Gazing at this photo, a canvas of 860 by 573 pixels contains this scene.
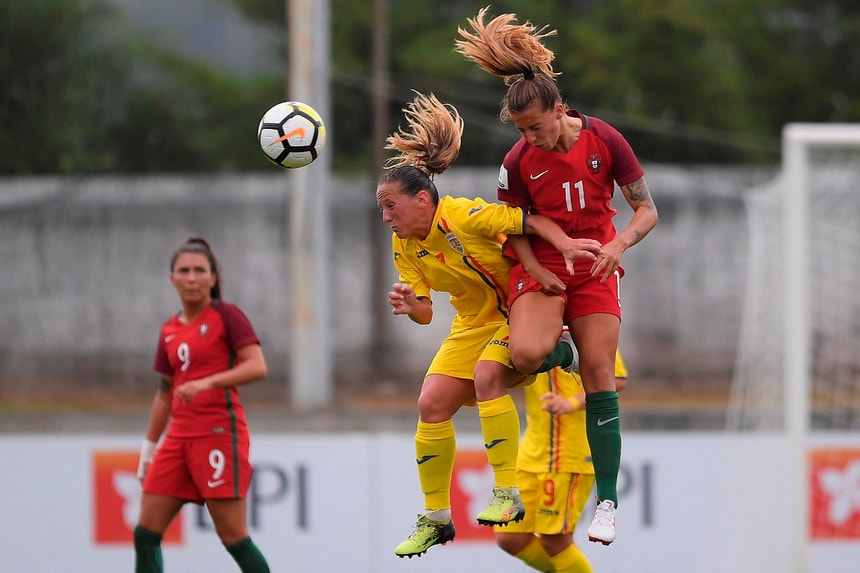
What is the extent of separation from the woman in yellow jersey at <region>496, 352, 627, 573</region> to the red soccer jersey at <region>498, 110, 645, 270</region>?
4.36ft

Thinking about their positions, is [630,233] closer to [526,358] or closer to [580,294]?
[580,294]

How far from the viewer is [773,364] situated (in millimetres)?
10094

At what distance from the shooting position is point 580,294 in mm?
4914

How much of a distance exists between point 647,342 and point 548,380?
1071 centimetres

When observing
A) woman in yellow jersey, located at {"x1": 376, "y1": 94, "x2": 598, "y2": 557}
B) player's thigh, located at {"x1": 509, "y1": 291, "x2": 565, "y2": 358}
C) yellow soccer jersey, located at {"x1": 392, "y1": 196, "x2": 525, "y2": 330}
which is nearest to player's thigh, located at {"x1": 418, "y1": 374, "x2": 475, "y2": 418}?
woman in yellow jersey, located at {"x1": 376, "y1": 94, "x2": 598, "y2": 557}

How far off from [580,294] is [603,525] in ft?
3.16

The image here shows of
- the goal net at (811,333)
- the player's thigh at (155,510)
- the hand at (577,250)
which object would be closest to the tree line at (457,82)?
the goal net at (811,333)

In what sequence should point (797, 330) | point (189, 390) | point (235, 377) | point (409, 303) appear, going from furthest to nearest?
point (797, 330) → point (235, 377) → point (189, 390) → point (409, 303)

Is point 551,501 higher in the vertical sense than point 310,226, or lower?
lower

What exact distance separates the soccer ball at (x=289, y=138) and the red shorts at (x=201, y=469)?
164 centimetres

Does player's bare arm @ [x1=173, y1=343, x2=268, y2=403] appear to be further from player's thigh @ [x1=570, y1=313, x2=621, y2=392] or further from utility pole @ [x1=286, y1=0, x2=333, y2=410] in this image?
utility pole @ [x1=286, y1=0, x2=333, y2=410]

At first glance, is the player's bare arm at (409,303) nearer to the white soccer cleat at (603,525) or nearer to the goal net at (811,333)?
the white soccer cleat at (603,525)

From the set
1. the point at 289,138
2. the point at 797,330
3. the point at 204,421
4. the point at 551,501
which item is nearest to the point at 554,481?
the point at 551,501

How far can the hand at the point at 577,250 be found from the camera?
15.4 feet
